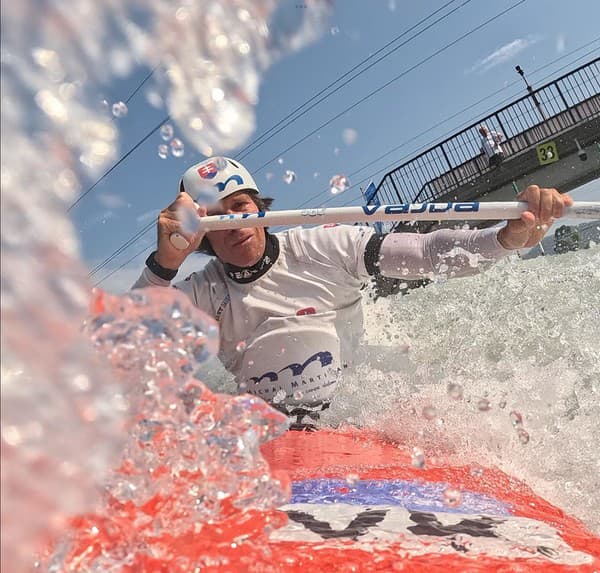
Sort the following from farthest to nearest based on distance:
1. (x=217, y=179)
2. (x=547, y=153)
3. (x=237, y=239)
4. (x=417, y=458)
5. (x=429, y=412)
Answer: (x=547, y=153), (x=217, y=179), (x=237, y=239), (x=429, y=412), (x=417, y=458)

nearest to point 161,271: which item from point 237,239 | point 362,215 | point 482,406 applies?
point 237,239

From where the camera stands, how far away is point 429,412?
2.38m

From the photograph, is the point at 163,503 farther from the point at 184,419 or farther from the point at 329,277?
the point at 329,277

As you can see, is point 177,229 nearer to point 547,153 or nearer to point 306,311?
point 306,311

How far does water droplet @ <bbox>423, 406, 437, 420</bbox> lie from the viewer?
2.34 metres

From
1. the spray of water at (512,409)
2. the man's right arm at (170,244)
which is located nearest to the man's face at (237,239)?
the man's right arm at (170,244)

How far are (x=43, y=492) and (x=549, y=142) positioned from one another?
1493 cm

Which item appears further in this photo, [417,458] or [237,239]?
[237,239]

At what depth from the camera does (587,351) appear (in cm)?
413

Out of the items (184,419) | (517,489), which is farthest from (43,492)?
(517,489)

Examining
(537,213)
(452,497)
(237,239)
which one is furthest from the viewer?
(237,239)

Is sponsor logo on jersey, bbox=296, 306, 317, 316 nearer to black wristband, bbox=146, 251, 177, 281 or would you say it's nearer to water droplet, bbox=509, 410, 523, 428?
black wristband, bbox=146, 251, 177, 281

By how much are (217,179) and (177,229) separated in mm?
429

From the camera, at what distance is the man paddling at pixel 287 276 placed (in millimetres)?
2496
